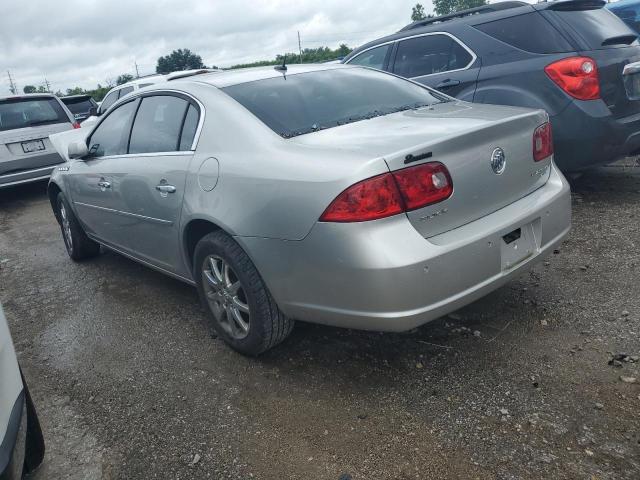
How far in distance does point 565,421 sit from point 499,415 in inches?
10.3

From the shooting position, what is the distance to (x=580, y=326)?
3090 mm

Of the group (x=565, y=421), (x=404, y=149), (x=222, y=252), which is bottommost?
(x=565, y=421)

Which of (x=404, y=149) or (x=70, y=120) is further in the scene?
(x=70, y=120)

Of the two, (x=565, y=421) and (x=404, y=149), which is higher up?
(x=404, y=149)

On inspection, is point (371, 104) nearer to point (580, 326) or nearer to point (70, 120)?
point (580, 326)

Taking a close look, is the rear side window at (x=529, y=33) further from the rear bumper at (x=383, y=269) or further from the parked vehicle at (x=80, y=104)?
the parked vehicle at (x=80, y=104)

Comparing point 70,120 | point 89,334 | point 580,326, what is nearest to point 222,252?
point 89,334

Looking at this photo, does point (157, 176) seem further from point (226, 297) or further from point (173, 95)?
point (226, 297)

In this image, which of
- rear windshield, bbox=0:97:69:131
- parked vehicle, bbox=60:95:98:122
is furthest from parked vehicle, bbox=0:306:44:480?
parked vehicle, bbox=60:95:98:122

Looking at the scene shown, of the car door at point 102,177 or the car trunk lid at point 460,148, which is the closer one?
the car trunk lid at point 460,148

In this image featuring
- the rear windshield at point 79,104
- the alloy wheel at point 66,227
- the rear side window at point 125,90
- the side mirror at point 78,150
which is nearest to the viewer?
the side mirror at point 78,150

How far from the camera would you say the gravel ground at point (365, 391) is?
7.45 feet

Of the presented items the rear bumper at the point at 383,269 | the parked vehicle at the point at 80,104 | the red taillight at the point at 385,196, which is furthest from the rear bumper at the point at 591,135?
the parked vehicle at the point at 80,104

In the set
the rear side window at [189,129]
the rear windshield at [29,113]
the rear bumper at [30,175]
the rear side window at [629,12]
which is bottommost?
the rear bumper at [30,175]
